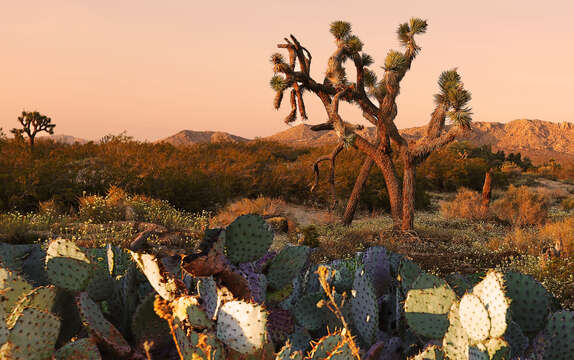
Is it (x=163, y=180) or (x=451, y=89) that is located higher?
(x=451, y=89)

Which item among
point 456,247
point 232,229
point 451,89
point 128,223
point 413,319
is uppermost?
point 451,89

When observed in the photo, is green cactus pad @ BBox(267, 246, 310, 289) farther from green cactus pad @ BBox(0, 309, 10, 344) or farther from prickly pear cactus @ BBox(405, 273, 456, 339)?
green cactus pad @ BBox(0, 309, 10, 344)

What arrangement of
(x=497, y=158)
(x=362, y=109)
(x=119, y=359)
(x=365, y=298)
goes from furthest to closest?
1. (x=497, y=158)
2. (x=362, y=109)
3. (x=365, y=298)
4. (x=119, y=359)

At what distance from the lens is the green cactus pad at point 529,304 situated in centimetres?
171

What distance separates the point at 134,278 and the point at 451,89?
40.7ft

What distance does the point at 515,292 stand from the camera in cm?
173

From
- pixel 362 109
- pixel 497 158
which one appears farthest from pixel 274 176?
pixel 497 158

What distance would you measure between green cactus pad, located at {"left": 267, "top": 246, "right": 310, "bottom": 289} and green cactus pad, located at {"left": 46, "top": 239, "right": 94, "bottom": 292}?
2.10ft

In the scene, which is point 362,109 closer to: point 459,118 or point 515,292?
point 459,118

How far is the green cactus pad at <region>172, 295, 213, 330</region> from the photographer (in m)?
1.22

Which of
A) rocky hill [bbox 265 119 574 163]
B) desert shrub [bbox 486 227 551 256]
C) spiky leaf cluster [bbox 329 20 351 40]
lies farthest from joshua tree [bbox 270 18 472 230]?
rocky hill [bbox 265 119 574 163]

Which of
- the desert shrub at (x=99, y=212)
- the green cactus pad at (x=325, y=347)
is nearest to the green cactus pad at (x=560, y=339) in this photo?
the green cactus pad at (x=325, y=347)

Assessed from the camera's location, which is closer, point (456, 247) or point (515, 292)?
point (515, 292)

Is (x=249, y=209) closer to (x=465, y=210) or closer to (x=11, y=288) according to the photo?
(x=465, y=210)
